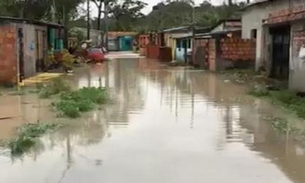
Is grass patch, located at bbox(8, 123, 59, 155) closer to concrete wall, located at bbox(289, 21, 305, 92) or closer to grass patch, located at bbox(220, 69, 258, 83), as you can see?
concrete wall, located at bbox(289, 21, 305, 92)

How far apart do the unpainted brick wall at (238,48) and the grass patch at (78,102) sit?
14.4m

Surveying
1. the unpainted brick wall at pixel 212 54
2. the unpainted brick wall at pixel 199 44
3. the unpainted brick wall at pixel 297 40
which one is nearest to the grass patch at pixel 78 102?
the unpainted brick wall at pixel 297 40

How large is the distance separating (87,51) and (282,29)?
23.7 meters

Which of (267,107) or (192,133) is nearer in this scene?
(192,133)

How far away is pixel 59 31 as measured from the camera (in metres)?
35.8

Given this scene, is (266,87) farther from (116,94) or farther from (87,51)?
(87,51)

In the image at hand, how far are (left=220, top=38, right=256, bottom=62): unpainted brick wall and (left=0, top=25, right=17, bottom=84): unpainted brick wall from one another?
1313 centimetres

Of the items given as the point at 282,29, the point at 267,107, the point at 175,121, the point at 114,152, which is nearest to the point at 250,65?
the point at 282,29

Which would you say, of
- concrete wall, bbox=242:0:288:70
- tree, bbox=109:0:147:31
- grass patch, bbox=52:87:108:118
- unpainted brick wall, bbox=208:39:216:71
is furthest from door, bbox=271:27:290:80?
tree, bbox=109:0:147:31

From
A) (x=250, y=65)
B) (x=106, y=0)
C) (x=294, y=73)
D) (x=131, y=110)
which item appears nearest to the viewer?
(x=131, y=110)

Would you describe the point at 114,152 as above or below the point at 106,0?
below

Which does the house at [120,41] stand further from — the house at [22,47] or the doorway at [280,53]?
the doorway at [280,53]

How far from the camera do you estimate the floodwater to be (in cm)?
802

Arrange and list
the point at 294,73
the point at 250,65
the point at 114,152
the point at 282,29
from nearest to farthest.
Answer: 1. the point at 114,152
2. the point at 294,73
3. the point at 282,29
4. the point at 250,65
